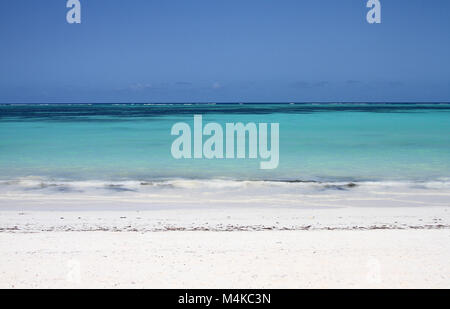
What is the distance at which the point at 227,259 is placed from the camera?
443 centimetres

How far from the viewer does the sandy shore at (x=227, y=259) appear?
3.83 m

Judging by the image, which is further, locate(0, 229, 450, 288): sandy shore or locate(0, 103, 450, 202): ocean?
locate(0, 103, 450, 202): ocean

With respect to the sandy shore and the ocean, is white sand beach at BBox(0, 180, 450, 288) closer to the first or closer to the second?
the sandy shore

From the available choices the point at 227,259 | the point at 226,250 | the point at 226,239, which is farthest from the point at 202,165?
the point at 227,259

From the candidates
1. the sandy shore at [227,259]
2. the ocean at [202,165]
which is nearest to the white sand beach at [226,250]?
the sandy shore at [227,259]

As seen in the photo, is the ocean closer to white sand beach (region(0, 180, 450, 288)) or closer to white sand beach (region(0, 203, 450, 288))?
white sand beach (region(0, 180, 450, 288))

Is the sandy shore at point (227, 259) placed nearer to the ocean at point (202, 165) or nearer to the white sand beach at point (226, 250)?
the white sand beach at point (226, 250)

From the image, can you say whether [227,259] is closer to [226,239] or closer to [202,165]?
[226,239]

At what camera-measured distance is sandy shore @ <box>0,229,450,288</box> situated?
3832mm

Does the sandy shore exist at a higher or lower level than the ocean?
lower

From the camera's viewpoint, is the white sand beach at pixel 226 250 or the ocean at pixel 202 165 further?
the ocean at pixel 202 165

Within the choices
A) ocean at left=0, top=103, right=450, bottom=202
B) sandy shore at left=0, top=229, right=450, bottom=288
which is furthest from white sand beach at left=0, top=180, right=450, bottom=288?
ocean at left=0, top=103, right=450, bottom=202
